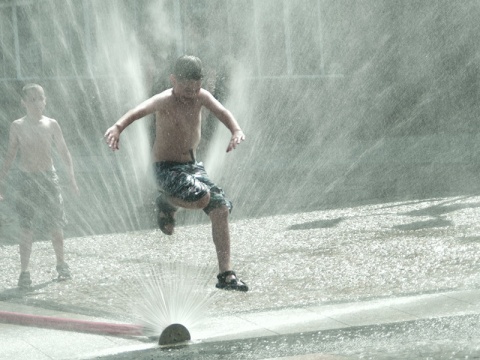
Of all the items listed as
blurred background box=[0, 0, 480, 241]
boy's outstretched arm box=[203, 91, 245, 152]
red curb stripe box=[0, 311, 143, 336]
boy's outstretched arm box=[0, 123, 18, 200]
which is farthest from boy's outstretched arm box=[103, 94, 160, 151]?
blurred background box=[0, 0, 480, 241]

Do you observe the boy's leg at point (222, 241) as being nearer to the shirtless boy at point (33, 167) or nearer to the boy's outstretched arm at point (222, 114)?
the boy's outstretched arm at point (222, 114)

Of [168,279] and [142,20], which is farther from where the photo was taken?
[142,20]

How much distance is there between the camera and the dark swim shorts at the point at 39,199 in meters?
7.14

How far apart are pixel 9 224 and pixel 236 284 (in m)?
6.07

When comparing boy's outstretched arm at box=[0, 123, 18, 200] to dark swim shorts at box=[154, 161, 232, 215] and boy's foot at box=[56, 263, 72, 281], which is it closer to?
boy's foot at box=[56, 263, 72, 281]

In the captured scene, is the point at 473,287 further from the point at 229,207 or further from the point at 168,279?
the point at 168,279

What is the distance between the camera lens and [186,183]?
5.69 m

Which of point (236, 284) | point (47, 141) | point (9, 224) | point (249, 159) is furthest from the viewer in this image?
point (249, 159)

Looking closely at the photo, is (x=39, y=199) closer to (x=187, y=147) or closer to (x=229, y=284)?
(x=187, y=147)

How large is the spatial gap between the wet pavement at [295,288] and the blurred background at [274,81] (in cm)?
478

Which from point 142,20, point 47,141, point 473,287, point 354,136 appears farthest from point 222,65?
point 473,287

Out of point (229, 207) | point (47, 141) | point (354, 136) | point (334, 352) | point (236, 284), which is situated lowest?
point (334, 352)

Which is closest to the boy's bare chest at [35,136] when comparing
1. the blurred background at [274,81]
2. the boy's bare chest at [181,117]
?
the boy's bare chest at [181,117]

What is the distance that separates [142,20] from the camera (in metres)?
19.3
